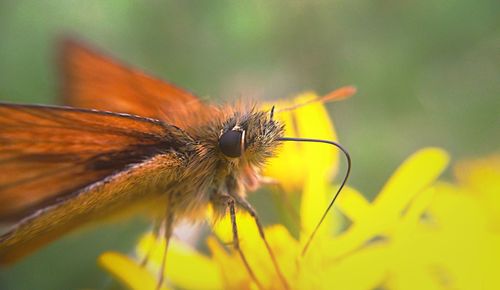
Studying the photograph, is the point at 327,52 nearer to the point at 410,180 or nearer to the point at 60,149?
the point at 410,180

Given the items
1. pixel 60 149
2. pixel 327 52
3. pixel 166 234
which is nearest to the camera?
pixel 60 149

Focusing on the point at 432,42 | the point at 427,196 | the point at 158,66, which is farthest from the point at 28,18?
the point at 427,196

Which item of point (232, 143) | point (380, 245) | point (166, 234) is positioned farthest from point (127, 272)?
point (380, 245)

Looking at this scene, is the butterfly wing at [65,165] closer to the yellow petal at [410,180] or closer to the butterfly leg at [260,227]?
the butterfly leg at [260,227]

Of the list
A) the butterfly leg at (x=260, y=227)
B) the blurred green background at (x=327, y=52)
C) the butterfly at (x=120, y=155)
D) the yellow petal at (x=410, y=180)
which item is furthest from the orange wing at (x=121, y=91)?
the blurred green background at (x=327, y=52)

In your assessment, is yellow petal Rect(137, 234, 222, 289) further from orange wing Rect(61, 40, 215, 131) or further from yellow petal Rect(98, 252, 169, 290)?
orange wing Rect(61, 40, 215, 131)

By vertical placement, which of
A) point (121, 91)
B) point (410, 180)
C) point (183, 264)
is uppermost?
point (121, 91)

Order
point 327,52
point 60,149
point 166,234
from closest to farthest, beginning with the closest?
point 60,149 < point 166,234 < point 327,52

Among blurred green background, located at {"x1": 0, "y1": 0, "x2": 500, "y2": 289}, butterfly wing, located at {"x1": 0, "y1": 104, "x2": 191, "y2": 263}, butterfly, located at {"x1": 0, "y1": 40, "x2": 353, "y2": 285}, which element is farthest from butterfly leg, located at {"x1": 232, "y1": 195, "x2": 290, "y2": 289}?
blurred green background, located at {"x1": 0, "y1": 0, "x2": 500, "y2": 289}
